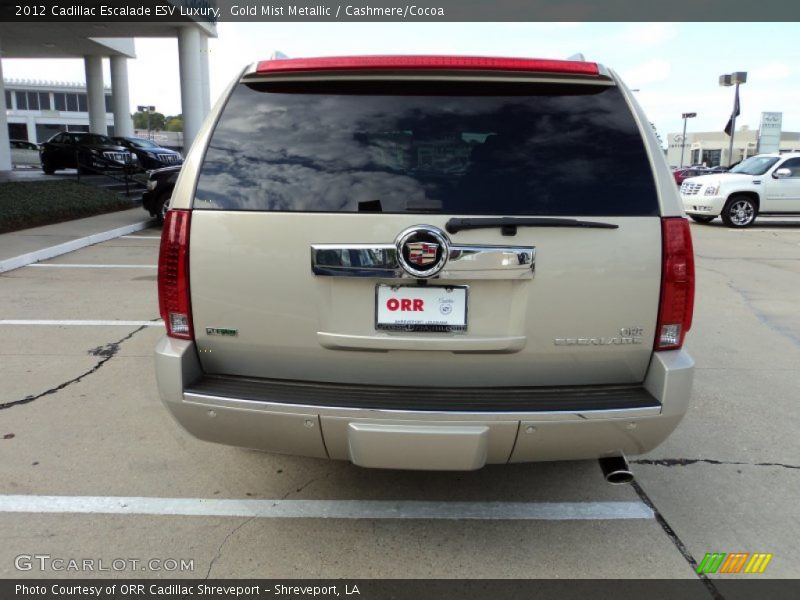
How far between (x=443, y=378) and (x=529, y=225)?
27.7 inches

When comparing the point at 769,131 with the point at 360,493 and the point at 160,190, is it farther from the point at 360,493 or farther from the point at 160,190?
the point at 360,493

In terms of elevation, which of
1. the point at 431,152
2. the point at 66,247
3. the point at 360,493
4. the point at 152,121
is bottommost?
the point at 360,493

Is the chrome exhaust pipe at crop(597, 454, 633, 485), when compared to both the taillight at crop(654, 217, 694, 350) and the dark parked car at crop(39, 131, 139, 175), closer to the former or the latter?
the taillight at crop(654, 217, 694, 350)

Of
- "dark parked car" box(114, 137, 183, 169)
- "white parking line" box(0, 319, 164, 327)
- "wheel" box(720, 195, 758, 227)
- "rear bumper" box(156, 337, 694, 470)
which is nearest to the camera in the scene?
"rear bumper" box(156, 337, 694, 470)

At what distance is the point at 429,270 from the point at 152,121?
13019 centimetres

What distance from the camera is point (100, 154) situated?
766 inches

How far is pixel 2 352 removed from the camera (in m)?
5.22

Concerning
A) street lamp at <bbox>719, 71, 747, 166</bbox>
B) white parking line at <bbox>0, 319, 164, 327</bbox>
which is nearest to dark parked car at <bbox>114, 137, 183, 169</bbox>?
white parking line at <bbox>0, 319, 164, 327</bbox>

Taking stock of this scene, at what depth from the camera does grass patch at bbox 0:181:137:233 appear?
38.9ft

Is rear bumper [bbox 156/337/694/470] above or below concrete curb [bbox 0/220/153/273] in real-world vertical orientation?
above

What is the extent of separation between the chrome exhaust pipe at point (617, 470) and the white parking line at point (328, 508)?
16.4 inches

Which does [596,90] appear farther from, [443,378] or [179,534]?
[179,534]

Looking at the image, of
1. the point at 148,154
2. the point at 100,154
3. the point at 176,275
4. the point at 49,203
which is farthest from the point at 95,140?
the point at 176,275

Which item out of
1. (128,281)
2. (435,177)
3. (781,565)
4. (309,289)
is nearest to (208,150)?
(309,289)
